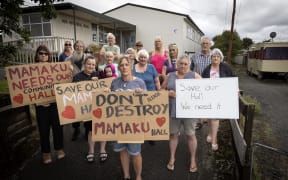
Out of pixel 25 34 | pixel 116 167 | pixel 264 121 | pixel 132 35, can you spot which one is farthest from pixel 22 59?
pixel 132 35

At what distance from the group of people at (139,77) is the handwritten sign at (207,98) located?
0.11m

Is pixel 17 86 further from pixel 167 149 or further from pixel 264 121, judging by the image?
pixel 264 121

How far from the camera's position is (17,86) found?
3.21 meters

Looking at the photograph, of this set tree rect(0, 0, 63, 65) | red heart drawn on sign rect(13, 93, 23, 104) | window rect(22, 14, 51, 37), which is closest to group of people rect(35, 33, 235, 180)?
red heart drawn on sign rect(13, 93, 23, 104)

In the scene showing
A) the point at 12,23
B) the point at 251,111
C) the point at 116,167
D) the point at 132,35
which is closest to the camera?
the point at 251,111

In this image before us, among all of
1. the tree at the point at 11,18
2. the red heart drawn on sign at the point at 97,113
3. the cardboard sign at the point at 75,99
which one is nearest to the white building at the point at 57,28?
the tree at the point at 11,18

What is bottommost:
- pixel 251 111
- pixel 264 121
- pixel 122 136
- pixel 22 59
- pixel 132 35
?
pixel 264 121

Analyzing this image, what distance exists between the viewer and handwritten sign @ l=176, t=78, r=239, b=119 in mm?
2953

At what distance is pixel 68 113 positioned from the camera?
10.4ft

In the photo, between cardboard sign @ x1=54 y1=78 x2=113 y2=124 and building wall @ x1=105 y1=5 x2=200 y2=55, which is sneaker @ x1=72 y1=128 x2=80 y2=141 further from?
building wall @ x1=105 y1=5 x2=200 y2=55

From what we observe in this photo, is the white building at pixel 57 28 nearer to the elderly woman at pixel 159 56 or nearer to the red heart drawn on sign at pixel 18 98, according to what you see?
the red heart drawn on sign at pixel 18 98

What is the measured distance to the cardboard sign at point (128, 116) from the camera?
8.69 ft

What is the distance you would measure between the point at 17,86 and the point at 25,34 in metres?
1.29

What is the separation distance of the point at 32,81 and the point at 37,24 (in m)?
13.5
